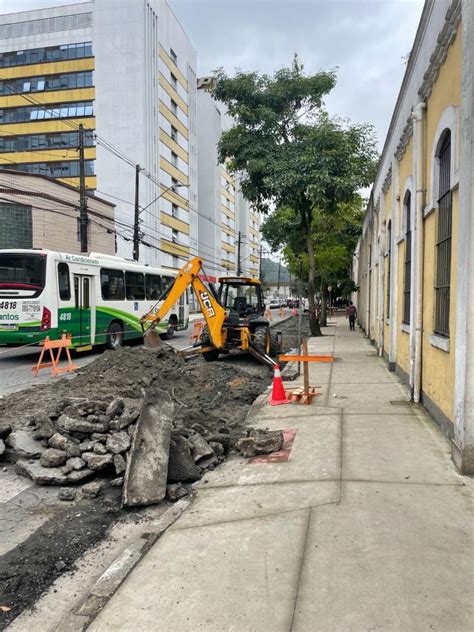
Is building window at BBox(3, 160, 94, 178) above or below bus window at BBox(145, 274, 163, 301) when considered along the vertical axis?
above

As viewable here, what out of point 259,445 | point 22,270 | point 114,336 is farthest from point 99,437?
point 114,336

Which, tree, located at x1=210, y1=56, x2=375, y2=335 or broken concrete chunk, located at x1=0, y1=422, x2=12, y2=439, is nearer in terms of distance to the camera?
broken concrete chunk, located at x1=0, y1=422, x2=12, y2=439

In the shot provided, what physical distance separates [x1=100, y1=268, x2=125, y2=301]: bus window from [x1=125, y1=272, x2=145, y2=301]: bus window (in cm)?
37

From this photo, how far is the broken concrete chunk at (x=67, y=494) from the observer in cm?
465

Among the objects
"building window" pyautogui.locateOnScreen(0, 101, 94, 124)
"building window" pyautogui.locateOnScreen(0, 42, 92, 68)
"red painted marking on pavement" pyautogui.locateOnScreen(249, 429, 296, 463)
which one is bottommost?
"red painted marking on pavement" pyautogui.locateOnScreen(249, 429, 296, 463)

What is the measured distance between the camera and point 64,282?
1362cm

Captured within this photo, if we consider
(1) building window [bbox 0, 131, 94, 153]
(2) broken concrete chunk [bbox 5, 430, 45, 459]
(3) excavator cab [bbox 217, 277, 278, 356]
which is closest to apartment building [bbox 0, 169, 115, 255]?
(3) excavator cab [bbox 217, 277, 278, 356]

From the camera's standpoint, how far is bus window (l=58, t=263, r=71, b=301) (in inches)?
530

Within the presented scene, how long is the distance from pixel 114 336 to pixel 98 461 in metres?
11.7

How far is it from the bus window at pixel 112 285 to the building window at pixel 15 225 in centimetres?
1470

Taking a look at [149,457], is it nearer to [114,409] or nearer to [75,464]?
[75,464]

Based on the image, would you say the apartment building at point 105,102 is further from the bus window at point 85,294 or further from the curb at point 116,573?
the curb at point 116,573

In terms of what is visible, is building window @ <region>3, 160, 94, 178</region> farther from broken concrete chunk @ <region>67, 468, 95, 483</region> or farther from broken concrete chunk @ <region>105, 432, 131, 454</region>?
broken concrete chunk @ <region>67, 468, 95, 483</region>

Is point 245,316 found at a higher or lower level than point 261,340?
higher
